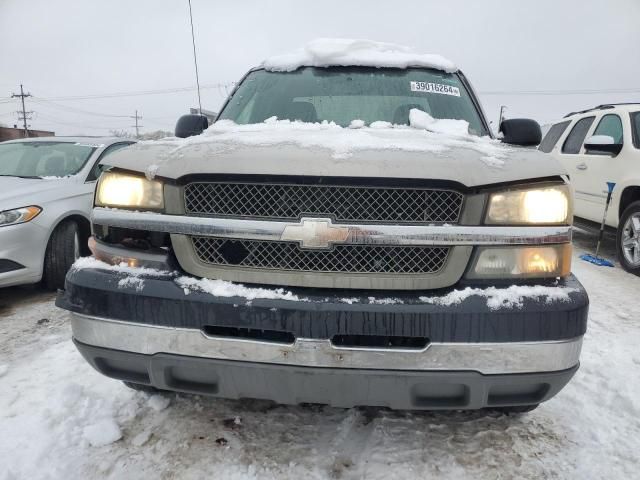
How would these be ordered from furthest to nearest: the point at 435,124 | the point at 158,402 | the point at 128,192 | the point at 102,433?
the point at 435,124
the point at 158,402
the point at 102,433
the point at 128,192

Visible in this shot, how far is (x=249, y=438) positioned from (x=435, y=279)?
3.81 ft

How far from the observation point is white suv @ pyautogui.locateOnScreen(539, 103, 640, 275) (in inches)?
214

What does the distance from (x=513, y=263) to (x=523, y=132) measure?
3.98 ft

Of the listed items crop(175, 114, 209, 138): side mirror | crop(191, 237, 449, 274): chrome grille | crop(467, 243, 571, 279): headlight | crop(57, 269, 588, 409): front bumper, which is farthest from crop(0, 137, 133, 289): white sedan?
crop(467, 243, 571, 279): headlight

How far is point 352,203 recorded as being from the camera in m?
1.65

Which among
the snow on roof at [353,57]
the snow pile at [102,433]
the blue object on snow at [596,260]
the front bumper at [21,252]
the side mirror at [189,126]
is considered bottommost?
the blue object on snow at [596,260]

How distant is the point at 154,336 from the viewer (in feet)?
5.44

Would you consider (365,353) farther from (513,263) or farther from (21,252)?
(21,252)

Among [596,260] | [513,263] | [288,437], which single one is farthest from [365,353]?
[596,260]

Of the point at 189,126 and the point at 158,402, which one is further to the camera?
the point at 189,126

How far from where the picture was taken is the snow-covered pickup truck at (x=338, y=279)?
1.58m

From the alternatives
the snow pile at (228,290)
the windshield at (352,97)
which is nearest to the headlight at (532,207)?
the snow pile at (228,290)

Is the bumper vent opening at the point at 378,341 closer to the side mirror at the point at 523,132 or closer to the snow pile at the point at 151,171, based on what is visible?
the snow pile at the point at 151,171

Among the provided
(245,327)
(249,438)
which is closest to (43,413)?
(249,438)
